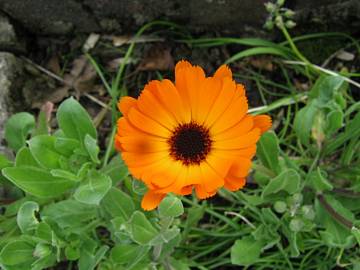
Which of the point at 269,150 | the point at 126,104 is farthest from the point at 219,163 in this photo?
the point at 269,150

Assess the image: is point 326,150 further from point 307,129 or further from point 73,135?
point 73,135

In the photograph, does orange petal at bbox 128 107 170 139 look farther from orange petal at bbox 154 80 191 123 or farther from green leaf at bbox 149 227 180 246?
green leaf at bbox 149 227 180 246

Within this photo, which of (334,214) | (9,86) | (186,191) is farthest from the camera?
(9,86)

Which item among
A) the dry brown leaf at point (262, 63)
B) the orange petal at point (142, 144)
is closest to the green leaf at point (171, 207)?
the orange petal at point (142, 144)

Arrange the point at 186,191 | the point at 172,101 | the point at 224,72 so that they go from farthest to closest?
the point at 172,101, the point at 224,72, the point at 186,191

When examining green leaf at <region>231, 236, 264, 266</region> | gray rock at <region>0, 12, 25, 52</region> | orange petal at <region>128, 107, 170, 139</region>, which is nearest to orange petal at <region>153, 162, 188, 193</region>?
orange petal at <region>128, 107, 170, 139</region>

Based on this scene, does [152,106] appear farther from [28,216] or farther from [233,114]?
[28,216]

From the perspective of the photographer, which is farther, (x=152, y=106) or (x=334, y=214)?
(x=334, y=214)

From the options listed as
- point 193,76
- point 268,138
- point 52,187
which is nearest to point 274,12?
point 268,138
